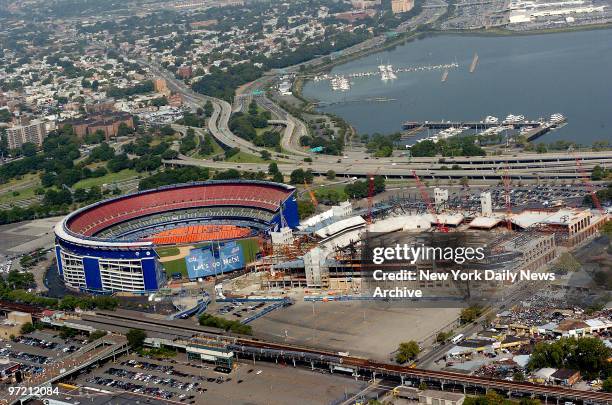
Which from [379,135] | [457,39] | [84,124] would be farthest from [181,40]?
[379,135]

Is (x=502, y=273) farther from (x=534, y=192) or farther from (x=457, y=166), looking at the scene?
(x=457, y=166)

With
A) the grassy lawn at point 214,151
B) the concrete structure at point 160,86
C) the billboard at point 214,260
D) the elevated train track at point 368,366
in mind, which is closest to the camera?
the elevated train track at point 368,366

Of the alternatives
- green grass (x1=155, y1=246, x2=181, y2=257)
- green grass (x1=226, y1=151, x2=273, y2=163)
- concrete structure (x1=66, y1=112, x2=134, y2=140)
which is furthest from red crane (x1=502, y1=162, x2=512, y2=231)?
concrete structure (x1=66, y1=112, x2=134, y2=140)

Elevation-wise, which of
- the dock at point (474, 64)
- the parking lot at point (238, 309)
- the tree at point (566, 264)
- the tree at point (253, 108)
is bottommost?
the dock at point (474, 64)

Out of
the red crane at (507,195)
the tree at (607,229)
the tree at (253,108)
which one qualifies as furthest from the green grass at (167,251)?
the tree at (253,108)

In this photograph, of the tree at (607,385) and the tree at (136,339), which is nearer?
the tree at (607,385)

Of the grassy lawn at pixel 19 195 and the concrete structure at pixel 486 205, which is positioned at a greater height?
the concrete structure at pixel 486 205

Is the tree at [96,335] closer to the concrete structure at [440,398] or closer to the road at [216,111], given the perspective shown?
the concrete structure at [440,398]
